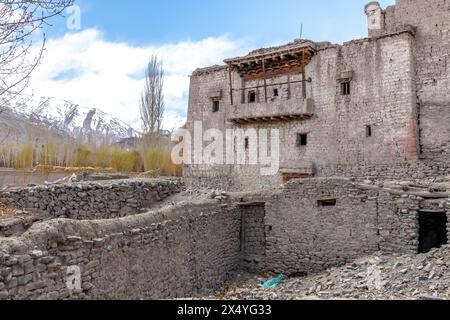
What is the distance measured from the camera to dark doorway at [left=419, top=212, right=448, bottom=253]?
11344mm

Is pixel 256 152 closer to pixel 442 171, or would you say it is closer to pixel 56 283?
pixel 442 171

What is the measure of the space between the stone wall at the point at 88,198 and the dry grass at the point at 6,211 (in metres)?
0.21

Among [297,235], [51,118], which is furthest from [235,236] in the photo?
[51,118]

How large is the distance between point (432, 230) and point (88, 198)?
9.62m

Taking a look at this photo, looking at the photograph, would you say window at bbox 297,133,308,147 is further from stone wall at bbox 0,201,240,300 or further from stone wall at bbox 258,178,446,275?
stone wall at bbox 0,201,240,300

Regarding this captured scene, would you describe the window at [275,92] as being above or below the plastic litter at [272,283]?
above

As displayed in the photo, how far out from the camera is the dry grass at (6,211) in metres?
9.86

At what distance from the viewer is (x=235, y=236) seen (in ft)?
39.5

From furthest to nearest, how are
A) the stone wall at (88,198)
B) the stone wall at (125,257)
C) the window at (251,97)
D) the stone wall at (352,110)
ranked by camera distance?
the window at (251,97) → the stone wall at (352,110) → the stone wall at (88,198) → the stone wall at (125,257)

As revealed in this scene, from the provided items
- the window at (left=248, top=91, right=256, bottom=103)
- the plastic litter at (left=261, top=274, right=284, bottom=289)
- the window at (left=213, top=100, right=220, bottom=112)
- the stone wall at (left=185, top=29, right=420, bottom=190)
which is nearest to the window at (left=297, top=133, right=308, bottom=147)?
the stone wall at (left=185, top=29, right=420, bottom=190)

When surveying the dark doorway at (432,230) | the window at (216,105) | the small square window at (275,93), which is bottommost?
the dark doorway at (432,230)

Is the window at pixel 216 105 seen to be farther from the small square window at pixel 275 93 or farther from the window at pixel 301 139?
the window at pixel 301 139

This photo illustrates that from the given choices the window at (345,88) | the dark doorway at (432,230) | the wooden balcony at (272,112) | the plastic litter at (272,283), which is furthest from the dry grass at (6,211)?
the window at (345,88)
